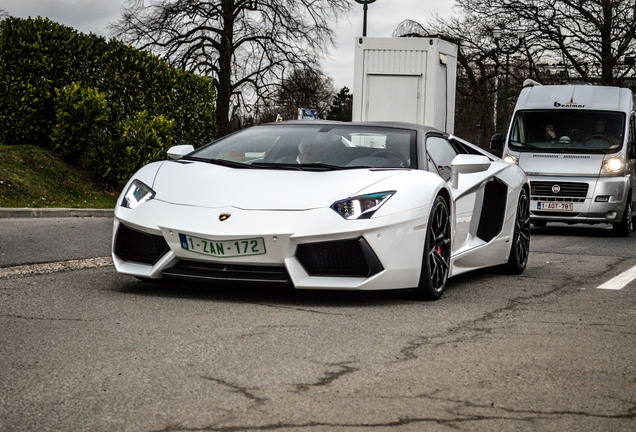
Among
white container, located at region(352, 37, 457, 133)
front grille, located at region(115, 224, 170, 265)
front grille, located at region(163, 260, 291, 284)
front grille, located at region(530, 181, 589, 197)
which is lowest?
front grille, located at region(530, 181, 589, 197)

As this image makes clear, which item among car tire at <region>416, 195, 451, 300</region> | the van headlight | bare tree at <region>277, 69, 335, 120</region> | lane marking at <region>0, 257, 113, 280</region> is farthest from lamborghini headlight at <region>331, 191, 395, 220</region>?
bare tree at <region>277, 69, 335, 120</region>

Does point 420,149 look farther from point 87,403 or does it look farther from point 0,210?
point 0,210

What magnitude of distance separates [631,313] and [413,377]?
270cm

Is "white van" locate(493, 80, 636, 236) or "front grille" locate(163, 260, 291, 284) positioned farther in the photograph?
"white van" locate(493, 80, 636, 236)

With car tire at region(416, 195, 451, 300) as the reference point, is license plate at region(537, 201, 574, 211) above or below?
below

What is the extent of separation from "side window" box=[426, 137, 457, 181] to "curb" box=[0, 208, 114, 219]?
7.79 m

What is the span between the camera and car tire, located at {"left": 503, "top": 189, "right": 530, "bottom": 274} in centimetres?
858

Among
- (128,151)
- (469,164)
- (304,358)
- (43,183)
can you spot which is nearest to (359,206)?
(469,164)

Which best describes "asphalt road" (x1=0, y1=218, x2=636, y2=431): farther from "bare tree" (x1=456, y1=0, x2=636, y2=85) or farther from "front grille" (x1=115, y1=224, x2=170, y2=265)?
"bare tree" (x1=456, y1=0, x2=636, y2=85)

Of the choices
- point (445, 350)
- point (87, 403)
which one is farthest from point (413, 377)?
Answer: point (87, 403)

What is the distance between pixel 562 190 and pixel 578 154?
0.65 m

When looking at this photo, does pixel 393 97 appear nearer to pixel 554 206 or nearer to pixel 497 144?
pixel 497 144

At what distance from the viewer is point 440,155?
7.48 metres

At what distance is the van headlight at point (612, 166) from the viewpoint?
16031mm
